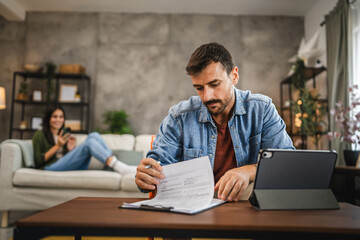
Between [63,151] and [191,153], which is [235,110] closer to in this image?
[191,153]

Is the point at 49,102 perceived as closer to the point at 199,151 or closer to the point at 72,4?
the point at 72,4

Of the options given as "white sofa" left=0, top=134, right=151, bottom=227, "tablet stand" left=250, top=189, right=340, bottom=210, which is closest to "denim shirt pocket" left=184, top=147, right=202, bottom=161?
"tablet stand" left=250, top=189, right=340, bottom=210

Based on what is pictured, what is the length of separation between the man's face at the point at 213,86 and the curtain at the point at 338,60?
Answer: 226cm

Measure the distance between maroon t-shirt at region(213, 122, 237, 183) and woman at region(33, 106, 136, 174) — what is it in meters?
1.54

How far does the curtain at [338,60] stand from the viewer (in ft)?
10.0

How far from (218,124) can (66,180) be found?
1.81 meters

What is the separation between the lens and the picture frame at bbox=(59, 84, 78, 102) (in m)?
4.28

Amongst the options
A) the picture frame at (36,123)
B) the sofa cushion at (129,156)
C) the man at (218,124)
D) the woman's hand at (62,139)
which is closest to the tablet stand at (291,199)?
the man at (218,124)

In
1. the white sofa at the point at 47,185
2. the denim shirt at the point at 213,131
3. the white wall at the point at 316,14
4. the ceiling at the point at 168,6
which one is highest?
the ceiling at the point at 168,6

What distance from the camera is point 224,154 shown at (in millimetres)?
1349

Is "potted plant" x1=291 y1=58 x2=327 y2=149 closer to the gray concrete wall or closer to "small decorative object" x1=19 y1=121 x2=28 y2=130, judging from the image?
the gray concrete wall

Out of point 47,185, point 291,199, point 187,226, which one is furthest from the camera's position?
point 47,185

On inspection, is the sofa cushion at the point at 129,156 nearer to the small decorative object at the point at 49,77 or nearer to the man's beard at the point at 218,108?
the small decorative object at the point at 49,77

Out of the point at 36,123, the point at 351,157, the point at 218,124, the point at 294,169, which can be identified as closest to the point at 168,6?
the point at 36,123
